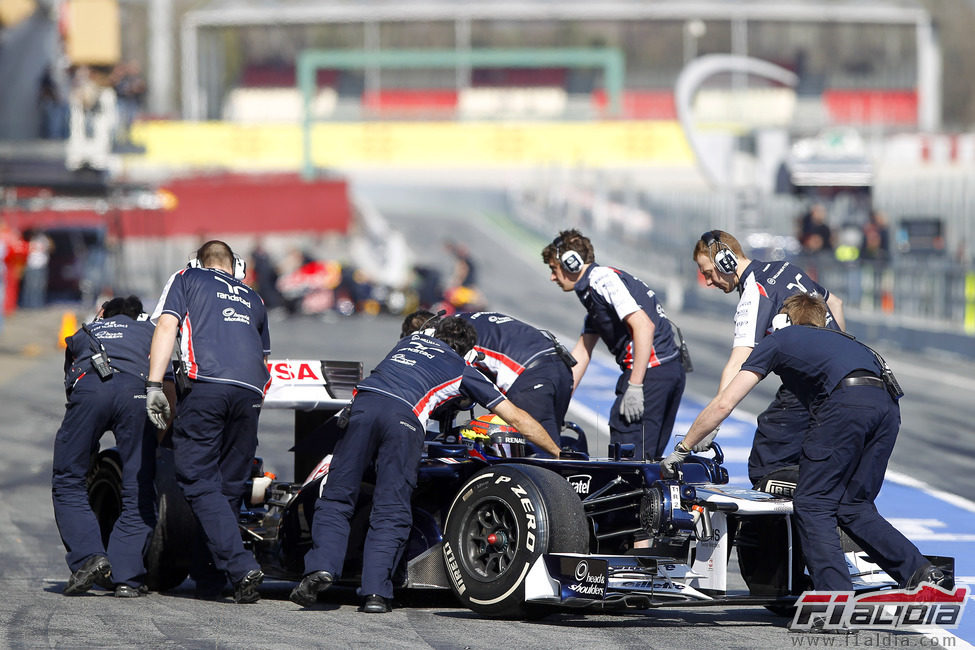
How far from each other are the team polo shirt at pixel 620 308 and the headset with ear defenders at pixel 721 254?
32.1 inches

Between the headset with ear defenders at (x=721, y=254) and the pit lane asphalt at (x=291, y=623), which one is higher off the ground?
the headset with ear defenders at (x=721, y=254)

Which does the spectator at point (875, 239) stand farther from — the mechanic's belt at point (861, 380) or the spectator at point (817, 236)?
the mechanic's belt at point (861, 380)

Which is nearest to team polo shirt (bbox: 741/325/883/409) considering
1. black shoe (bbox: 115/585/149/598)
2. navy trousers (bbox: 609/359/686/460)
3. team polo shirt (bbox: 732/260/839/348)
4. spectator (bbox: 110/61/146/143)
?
team polo shirt (bbox: 732/260/839/348)

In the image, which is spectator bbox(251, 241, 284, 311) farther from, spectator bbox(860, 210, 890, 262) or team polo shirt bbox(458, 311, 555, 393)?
team polo shirt bbox(458, 311, 555, 393)

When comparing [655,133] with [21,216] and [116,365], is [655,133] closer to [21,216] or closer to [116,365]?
[21,216]

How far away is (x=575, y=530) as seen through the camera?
6.68 m

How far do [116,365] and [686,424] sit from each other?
7692 mm

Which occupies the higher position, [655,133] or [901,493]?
[655,133]

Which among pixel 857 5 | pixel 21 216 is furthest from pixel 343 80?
pixel 21 216

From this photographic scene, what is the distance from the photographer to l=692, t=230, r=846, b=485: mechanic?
748 centimetres

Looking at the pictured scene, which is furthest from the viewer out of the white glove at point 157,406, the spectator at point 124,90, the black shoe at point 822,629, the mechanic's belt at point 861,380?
the spectator at point 124,90

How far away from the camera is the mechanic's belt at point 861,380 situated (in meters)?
6.73

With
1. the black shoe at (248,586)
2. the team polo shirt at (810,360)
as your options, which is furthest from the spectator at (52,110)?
the team polo shirt at (810,360)

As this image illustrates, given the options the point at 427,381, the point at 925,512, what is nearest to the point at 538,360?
the point at 427,381
